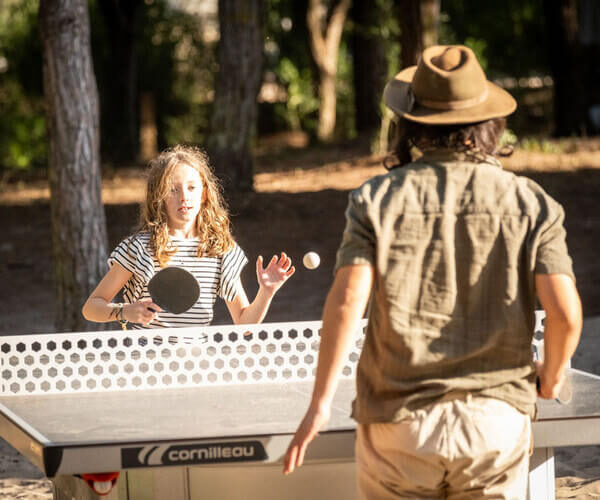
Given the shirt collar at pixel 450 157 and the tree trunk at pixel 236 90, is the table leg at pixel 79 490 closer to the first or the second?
the shirt collar at pixel 450 157

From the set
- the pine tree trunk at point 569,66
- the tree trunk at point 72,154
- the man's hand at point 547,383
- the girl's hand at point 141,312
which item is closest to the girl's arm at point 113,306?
the girl's hand at point 141,312

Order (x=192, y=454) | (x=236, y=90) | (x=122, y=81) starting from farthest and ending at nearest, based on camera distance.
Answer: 1. (x=122, y=81)
2. (x=236, y=90)
3. (x=192, y=454)

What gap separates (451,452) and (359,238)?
555mm

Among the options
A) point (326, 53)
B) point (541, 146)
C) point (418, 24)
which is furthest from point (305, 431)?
point (326, 53)

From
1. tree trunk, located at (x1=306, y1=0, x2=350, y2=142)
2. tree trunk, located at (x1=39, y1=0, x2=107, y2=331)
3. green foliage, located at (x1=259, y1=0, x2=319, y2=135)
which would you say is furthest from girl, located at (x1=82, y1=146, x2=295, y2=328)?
green foliage, located at (x1=259, y1=0, x2=319, y2=135)

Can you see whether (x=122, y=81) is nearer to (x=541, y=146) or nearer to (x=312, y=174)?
(x=312, y=174)

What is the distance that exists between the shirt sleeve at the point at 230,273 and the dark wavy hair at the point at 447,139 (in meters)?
1.69

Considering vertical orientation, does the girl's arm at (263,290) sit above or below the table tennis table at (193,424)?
above

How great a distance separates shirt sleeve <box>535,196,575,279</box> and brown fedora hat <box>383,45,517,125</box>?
0.27 m

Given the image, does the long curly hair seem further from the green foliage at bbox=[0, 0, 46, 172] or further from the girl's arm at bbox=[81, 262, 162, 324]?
the green foliage at bbox=[0, 0, 46, 172]

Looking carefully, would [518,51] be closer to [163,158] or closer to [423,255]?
[163,158]

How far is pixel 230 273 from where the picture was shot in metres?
4.23

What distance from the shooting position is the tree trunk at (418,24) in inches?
557

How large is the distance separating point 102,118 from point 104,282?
17.7 meters
